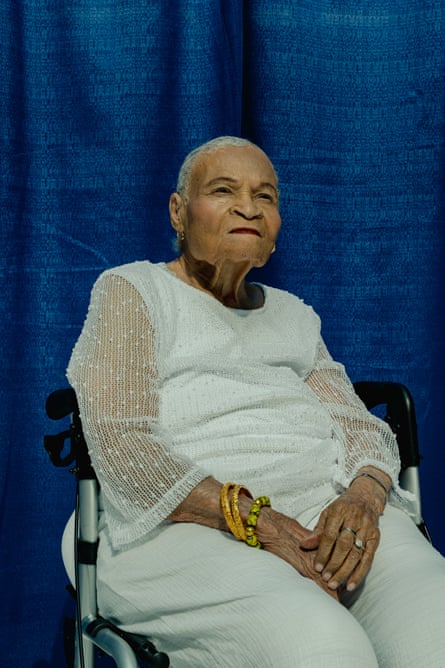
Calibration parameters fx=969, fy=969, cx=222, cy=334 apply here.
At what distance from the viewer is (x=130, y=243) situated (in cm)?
264

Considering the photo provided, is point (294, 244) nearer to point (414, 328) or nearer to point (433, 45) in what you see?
point (414, 328)

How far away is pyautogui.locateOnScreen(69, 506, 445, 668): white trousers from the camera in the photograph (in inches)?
56.5

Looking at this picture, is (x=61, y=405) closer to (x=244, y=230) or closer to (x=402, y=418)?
(x=244, y=230)

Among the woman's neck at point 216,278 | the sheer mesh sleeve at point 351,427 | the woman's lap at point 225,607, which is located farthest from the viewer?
the woman's neck at point 216,278

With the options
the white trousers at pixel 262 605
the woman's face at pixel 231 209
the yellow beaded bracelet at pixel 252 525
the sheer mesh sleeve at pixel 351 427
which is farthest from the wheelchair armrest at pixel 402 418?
the yellow beaded bracelet at pixel 252 525

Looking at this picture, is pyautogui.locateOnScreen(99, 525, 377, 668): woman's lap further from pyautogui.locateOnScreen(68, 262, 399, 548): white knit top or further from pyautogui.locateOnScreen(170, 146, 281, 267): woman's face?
pyautogui.locateOnScreen(170, 146, 281, 267): woman's face

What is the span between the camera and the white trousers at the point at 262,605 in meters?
1.43

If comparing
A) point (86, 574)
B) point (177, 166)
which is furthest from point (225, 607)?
point (177, 166)

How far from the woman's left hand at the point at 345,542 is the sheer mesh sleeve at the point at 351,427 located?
17 centimetres

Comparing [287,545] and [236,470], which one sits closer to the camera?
[287,545]

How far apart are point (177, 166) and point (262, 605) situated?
1480 millimetres

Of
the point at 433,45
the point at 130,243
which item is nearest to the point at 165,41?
the point at 130,243

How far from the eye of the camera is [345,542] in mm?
1685

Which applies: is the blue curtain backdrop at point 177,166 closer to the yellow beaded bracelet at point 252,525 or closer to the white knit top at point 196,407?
the white knit top at point 196,407
